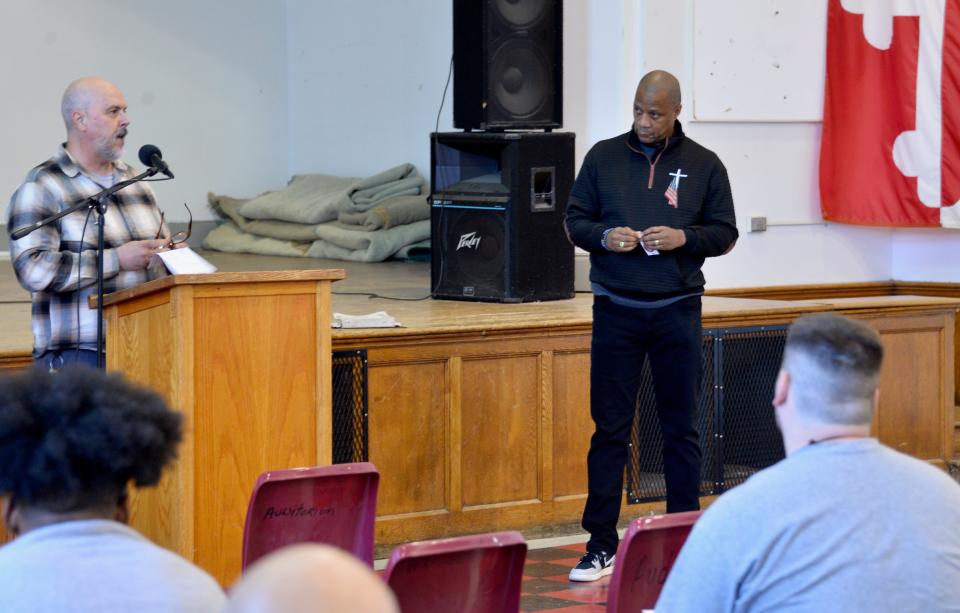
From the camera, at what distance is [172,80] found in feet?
32.1

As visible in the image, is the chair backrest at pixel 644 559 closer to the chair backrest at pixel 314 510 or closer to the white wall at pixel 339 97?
the chair backrest at pixel 314 510

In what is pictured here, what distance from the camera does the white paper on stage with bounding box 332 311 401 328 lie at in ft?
16.8

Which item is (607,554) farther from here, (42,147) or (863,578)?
(42,147)

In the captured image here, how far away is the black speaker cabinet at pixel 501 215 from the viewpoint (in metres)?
6.22

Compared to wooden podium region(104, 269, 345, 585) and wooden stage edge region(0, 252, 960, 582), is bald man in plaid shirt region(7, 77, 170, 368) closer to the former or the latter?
wooden podium region(104, 269, 345, 585)

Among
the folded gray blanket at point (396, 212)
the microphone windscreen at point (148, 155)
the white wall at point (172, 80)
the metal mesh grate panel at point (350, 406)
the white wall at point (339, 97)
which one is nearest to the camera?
the microphone windscreen at point (148, 155)

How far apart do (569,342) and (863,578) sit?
11.9 feet

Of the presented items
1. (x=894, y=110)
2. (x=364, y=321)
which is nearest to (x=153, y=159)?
(x=364, y=321)

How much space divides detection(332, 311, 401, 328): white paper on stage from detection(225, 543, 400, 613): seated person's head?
4.01 meters

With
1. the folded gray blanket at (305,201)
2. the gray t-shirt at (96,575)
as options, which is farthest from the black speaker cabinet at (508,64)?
the gray t-shirt at (96,575)

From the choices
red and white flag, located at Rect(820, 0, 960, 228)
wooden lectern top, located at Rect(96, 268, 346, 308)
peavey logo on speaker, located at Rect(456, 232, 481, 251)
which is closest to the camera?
wooden lectern top, located at Rect(96, 268, 346, 308)

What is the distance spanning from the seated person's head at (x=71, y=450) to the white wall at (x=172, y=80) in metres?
7.76

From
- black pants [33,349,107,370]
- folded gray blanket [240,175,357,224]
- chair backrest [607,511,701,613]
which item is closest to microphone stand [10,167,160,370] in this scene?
black pants [33,349,107,370]

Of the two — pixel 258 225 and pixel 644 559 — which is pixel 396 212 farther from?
pixel 644 559
